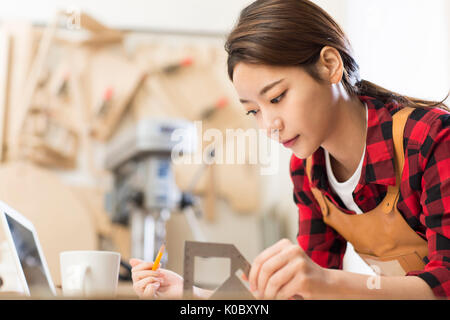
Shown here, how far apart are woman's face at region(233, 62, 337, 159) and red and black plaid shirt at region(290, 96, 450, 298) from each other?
0.10 m

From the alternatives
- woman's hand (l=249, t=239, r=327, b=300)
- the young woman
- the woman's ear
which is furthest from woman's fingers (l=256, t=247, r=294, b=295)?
the woman's ear

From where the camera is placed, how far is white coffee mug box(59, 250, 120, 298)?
528 mm

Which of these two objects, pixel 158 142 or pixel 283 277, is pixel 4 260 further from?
pixel 158 142

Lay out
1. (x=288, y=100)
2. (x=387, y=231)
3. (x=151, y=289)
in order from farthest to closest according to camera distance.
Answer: (x=387, y=231) < (x=288, y=100) < (x=151, y=289)

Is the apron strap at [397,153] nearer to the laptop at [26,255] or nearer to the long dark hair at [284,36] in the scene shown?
the long dark hair at [284,36]

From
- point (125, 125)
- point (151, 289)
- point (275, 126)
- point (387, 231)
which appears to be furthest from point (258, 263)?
point (125, 125)

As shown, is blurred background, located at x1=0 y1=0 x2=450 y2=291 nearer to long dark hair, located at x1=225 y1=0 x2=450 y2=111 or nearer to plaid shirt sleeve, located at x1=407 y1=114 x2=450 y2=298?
long dark hair, located at x1=225 y1=0 x2=450 y2=111

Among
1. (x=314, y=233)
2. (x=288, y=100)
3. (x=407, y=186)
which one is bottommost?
(x=314, y=233)

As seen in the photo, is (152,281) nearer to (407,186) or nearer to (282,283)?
(282,283)

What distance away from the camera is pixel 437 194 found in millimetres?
597

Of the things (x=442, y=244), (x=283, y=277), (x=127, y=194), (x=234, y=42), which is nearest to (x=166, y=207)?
(x=127, y=194)

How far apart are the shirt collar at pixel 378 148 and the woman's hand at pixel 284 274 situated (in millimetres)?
354

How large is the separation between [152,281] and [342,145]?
1.27 ft
